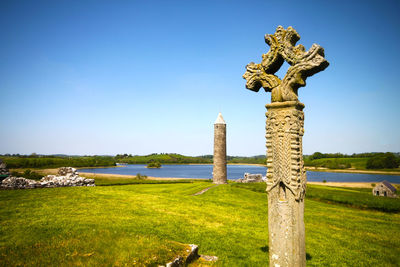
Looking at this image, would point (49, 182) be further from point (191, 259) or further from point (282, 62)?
point (282, 62)

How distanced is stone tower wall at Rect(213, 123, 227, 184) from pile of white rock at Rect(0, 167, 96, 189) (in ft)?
50.8

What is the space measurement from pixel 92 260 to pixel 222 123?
26.4 m

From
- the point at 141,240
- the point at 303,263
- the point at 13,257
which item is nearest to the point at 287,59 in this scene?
the point at 303,263

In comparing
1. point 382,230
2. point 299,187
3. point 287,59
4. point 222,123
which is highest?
point 222,123

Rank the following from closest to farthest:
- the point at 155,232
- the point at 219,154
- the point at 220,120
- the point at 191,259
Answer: the point at 191,259 → the point at 155,232 → the point at 219,154 → the point at 220,120

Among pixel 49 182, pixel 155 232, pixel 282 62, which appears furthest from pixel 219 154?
pixel 282 62

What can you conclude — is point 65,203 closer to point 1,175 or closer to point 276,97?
point 1,175

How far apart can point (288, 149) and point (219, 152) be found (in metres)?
25.8

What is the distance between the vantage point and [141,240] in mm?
6703

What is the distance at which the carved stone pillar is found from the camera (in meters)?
4.49

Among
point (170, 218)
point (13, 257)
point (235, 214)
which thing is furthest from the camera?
point (235, 214)

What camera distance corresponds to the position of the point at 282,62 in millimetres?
5242

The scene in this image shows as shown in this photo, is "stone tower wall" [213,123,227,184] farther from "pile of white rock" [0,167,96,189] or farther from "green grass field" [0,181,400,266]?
"pile of white rock" [0,167,96,189]

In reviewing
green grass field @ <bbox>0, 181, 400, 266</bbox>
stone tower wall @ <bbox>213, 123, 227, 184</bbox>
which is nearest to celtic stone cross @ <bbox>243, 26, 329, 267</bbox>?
green grass field @ <bbox>0, 181, 400, 266</bbox>
